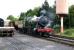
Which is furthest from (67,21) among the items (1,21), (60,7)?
(1,21)

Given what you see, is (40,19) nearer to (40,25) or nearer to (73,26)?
(40,25)

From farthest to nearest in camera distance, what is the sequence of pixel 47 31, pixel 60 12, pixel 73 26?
pixel 73 26 → pixel 60 12 → pixel 47 31

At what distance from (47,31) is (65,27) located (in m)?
20.7

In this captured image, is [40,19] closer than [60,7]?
Yes

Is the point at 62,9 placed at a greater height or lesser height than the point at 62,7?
lesser

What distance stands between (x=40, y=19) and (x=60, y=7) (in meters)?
10.0

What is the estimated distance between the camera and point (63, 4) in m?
49.5

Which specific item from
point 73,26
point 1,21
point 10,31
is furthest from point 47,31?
point 73,26

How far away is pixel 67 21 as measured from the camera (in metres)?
60.6

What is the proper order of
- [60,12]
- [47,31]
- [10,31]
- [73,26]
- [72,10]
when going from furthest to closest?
1. [72,10]
2. [73,26]
3. [60,12]
4. [10,31]
5. [47,31]

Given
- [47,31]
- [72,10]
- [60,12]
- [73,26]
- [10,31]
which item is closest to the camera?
[47,31]

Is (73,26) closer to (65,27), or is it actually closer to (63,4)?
(65,27)

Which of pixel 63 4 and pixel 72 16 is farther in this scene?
pixel 72 16

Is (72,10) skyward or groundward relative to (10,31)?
skyward
